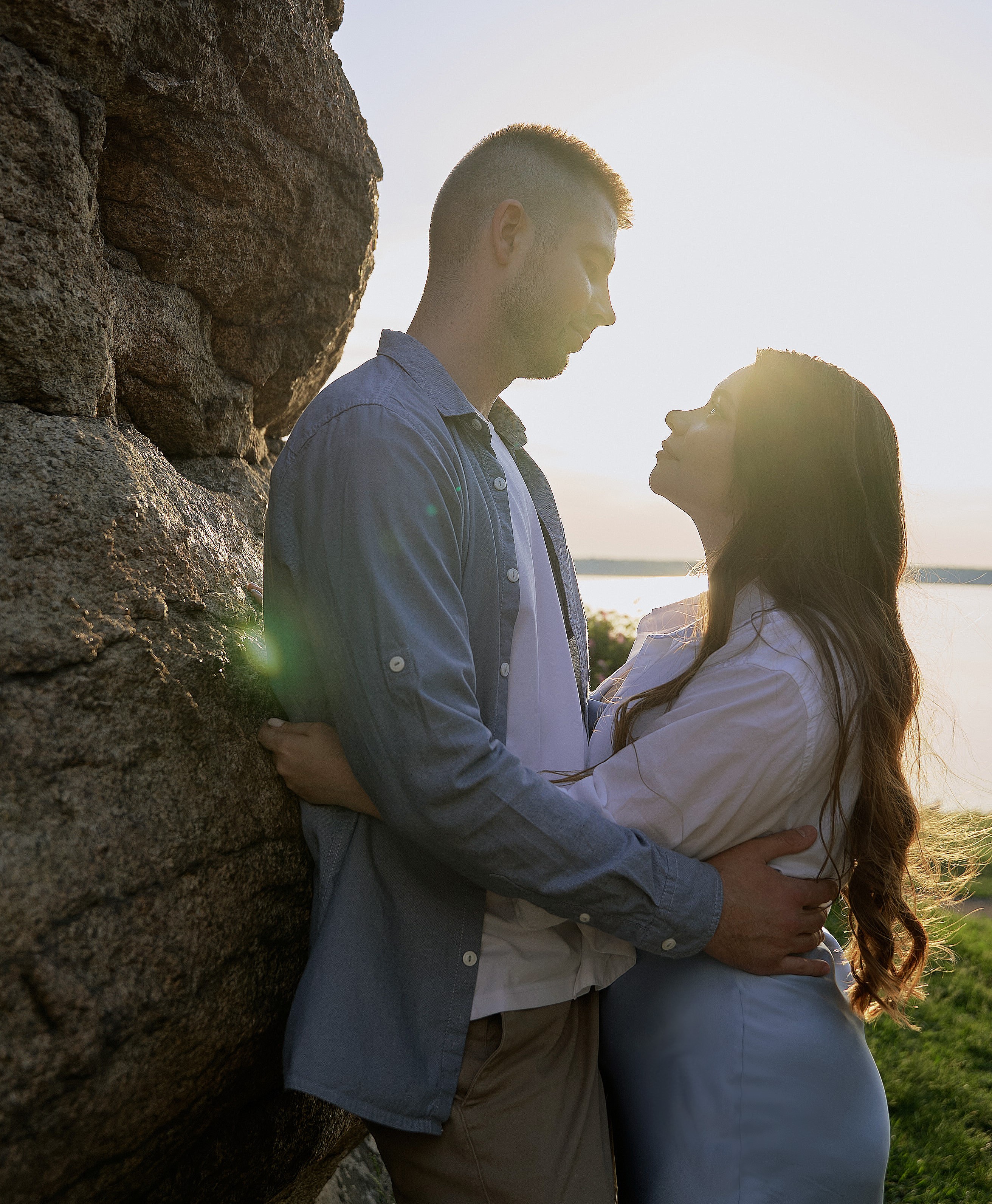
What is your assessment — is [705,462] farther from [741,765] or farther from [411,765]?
[411,765]

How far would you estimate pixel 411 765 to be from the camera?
5.35ft

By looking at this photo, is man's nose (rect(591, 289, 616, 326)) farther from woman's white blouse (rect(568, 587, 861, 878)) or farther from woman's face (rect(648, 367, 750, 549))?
woman's white blouse (rect(568, 587, 861, 878))

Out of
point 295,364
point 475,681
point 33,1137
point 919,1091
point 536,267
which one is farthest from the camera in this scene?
point 919,1091

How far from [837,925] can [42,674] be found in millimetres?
5110

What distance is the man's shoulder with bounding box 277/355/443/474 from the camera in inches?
72.6

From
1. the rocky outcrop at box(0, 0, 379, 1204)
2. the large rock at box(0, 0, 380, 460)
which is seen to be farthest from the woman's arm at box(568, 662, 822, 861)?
the large rock at box(0, 0, 380, 460)

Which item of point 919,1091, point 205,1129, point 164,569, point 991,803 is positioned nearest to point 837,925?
point 919,1091

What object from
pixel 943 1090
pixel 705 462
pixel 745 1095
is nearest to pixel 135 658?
pixel 745 1095

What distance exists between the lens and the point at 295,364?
331 cm

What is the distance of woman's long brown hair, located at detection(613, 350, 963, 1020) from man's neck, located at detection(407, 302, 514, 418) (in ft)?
2.51

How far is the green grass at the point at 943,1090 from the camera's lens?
11.9 ft

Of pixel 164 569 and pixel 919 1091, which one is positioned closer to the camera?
pixel 164 569

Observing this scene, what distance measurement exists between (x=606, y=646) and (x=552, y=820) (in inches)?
285

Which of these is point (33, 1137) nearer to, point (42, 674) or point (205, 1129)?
point (205, 1129)
